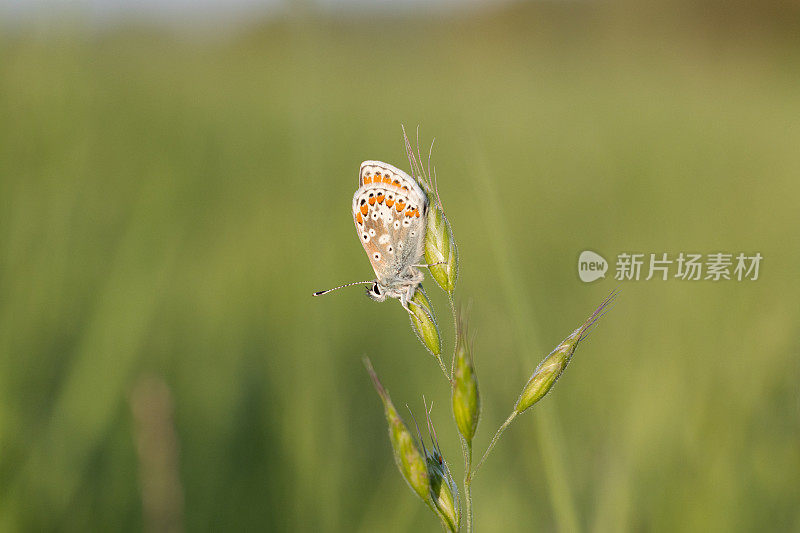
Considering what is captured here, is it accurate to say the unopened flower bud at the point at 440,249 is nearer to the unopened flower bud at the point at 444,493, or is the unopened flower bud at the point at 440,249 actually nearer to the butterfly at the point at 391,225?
the butterfly at the point at 391,225

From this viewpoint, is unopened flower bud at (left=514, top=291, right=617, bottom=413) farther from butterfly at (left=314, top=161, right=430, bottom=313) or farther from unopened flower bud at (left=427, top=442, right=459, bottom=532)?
butterfly at (left=314, top=161, right=430, bottom=313)

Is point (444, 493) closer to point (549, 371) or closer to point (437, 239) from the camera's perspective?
point (549, 371)

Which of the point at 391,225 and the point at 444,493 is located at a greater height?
the point at 391,225

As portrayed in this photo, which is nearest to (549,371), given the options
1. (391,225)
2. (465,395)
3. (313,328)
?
(465,395)

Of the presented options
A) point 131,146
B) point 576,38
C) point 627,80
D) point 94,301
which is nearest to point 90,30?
point 94,301

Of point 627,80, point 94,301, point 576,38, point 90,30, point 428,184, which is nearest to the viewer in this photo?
point 428,184

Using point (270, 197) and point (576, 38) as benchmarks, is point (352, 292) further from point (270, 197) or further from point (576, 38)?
point (576, 38)

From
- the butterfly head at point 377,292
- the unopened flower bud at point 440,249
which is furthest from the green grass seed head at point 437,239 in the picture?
the butterfly head at point 377,292
